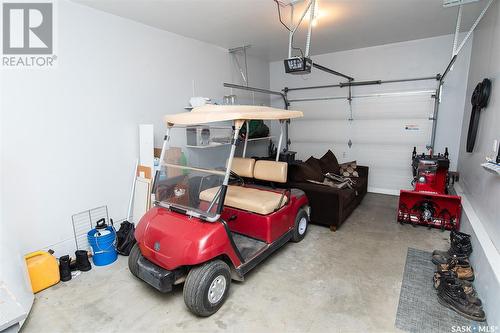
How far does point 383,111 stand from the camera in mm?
5195

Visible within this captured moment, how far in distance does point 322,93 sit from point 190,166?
166 inches

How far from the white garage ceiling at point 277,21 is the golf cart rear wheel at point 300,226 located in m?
2.58

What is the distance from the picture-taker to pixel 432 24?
3912 millimetres

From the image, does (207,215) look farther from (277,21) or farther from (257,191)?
(277,21)

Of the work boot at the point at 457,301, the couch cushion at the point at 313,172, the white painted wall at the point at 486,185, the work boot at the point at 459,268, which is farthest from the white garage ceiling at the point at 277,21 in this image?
the work boot at the point at 457,301

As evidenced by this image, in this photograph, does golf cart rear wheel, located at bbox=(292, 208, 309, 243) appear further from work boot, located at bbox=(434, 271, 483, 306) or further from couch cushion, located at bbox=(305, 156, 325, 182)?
work boot, located at bbox=(434, 271, 483, 306)

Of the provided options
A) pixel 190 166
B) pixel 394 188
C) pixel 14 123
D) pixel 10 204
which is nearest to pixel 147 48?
pixel 14 123

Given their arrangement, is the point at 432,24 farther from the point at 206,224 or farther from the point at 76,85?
the point at 76,85

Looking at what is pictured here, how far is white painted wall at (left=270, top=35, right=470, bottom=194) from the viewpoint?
4645 mm

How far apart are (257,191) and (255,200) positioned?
1.22 feet

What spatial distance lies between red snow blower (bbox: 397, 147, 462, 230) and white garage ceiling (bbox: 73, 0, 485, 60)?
2.01m

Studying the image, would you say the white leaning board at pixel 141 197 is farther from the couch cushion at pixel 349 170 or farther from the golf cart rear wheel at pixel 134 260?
the couch cushion at pixel 349 170

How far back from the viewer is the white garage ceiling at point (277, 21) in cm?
305

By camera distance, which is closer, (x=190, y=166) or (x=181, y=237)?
(x=181, y=237)
